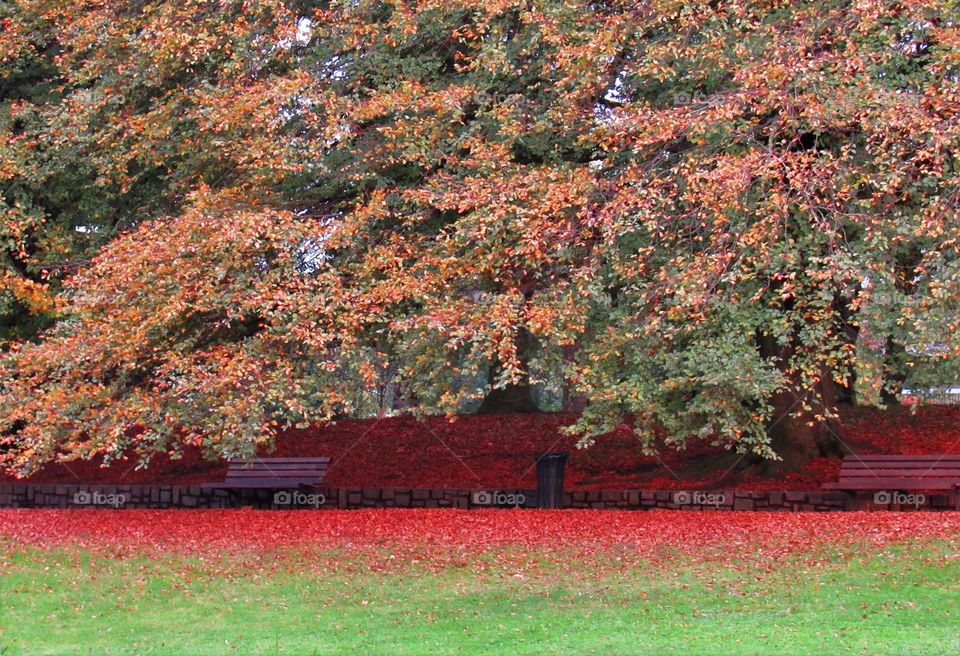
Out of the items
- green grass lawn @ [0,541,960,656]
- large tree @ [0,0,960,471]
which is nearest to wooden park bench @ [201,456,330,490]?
large tree @ [0,0,960,471]

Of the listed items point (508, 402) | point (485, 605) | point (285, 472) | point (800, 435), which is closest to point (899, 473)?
point (800, 435)

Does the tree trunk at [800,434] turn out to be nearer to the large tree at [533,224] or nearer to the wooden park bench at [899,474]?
the wooden park bench at [899,474]

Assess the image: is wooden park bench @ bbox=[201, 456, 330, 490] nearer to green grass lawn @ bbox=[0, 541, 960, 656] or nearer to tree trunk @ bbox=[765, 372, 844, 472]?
green grass lawn @ bbox=[0, 541, 960, 656]

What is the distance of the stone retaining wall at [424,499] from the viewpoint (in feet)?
42.1

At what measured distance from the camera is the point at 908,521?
1087cm

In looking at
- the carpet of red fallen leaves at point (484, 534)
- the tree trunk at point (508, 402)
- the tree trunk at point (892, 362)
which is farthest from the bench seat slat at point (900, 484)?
the tree trunk at point (508, 402)

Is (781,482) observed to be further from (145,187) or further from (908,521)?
(145,187)

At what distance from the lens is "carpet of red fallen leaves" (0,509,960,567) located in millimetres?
9938

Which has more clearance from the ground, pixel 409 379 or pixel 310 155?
pixel 310 155

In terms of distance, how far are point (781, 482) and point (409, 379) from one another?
5364 mm

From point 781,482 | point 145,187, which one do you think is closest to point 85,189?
point 145,187

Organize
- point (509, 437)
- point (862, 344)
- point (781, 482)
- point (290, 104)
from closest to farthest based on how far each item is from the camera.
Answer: point (862, 344)
point (290, 104)
point (781, 482)
point (509, 437)

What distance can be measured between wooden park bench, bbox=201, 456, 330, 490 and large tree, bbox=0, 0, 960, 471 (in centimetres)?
244

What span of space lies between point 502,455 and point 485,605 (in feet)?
29.2
